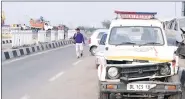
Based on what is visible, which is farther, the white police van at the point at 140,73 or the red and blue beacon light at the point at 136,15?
the red and blue beacon light at the point at 136,15

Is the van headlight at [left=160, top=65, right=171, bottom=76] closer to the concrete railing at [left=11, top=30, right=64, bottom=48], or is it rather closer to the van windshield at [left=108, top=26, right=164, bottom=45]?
the van windshield at [left=108, top=26, right=164, bottom=45]

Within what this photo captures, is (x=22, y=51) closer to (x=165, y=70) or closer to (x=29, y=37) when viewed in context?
(x=29, y=37)

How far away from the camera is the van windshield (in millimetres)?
8781

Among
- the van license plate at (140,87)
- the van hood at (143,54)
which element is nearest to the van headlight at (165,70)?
the van hood at (143,54)

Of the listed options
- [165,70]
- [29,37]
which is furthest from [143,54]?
[29,37]

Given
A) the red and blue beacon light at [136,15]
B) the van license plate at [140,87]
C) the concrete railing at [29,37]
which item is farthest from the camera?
the concrete railing at [29,37]

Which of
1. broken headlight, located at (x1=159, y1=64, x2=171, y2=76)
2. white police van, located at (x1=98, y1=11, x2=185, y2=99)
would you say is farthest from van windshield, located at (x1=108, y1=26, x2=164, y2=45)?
broken headlight, located at (x1=159, y1=64, x2=171, y2=76)

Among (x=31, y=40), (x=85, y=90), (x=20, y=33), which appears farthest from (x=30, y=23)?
(x=85, y=90)

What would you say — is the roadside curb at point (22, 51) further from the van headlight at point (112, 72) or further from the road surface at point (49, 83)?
the van headlight at point (112, 72)

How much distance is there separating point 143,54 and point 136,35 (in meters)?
1.28

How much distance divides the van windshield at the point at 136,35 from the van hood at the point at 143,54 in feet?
1.90

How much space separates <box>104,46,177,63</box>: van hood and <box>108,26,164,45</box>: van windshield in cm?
58

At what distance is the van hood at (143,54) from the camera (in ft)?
24.9

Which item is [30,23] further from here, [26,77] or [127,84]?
[127,84]
